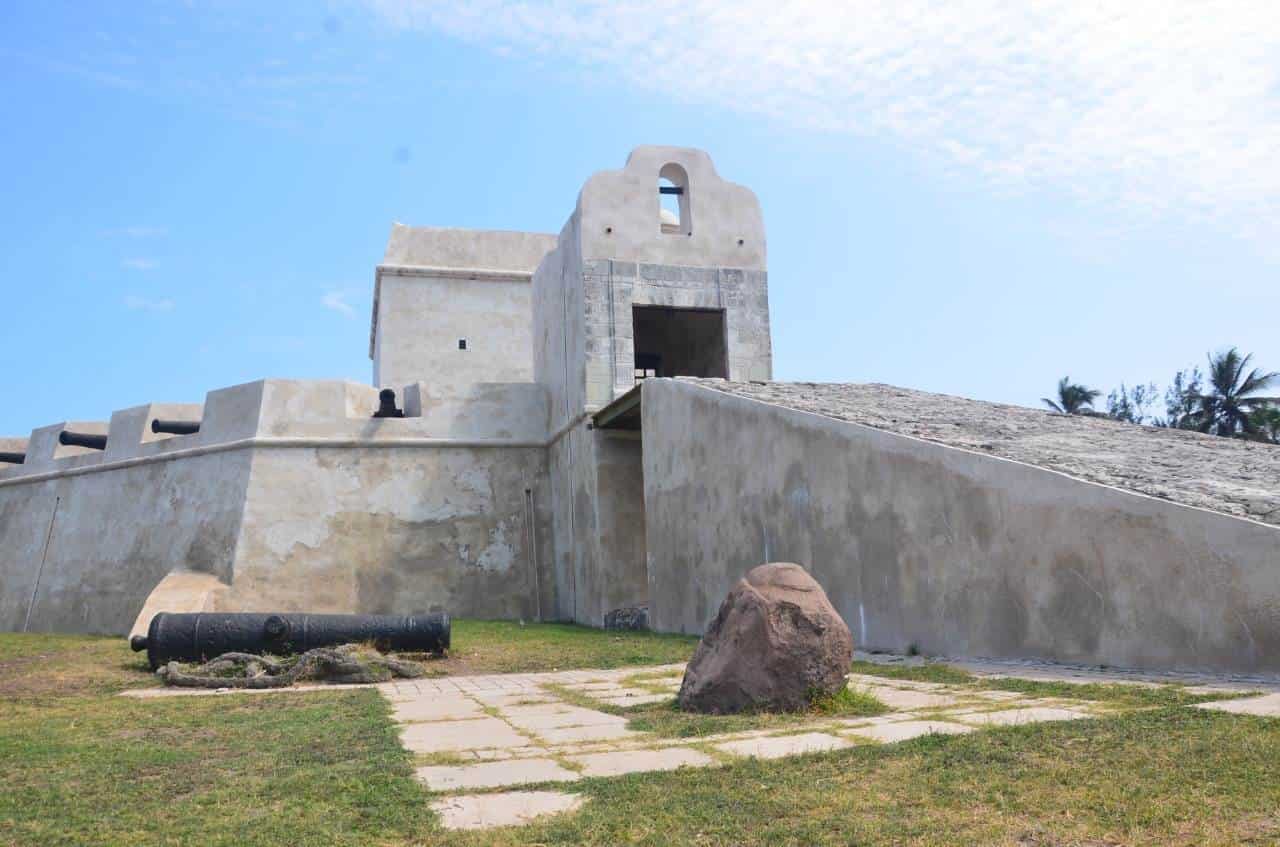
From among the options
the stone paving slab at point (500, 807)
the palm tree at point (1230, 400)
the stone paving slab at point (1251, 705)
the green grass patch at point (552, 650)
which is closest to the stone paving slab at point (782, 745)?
the stone paving slab at point (500, 807)

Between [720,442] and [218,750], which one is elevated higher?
[720,442]

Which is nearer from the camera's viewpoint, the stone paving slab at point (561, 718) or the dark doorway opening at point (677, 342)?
the stone paving slab at point (561, 718)

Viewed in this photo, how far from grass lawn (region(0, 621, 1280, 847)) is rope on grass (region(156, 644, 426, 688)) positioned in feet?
7.93

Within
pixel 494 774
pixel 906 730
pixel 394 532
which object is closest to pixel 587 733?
pixel 494 774

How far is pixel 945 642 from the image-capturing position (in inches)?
273

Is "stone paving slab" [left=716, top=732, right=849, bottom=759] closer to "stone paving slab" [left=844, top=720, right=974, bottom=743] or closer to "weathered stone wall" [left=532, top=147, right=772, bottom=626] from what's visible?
"stone paving slab" [left=844, top=720, right=974, bottom=743]

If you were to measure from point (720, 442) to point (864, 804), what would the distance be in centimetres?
744

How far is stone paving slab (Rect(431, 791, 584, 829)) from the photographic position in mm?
2844

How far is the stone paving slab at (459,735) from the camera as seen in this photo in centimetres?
414

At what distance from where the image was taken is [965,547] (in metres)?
6.77

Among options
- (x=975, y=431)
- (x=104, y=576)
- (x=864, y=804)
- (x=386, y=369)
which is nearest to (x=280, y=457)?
(x=104, y=576)

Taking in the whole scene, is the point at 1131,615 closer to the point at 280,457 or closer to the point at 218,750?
the point at 218,750

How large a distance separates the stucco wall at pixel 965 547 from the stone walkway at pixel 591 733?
1.64ft

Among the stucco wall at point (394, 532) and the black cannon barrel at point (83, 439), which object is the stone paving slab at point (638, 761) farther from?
the black cannon barrel at point (83, 439)
